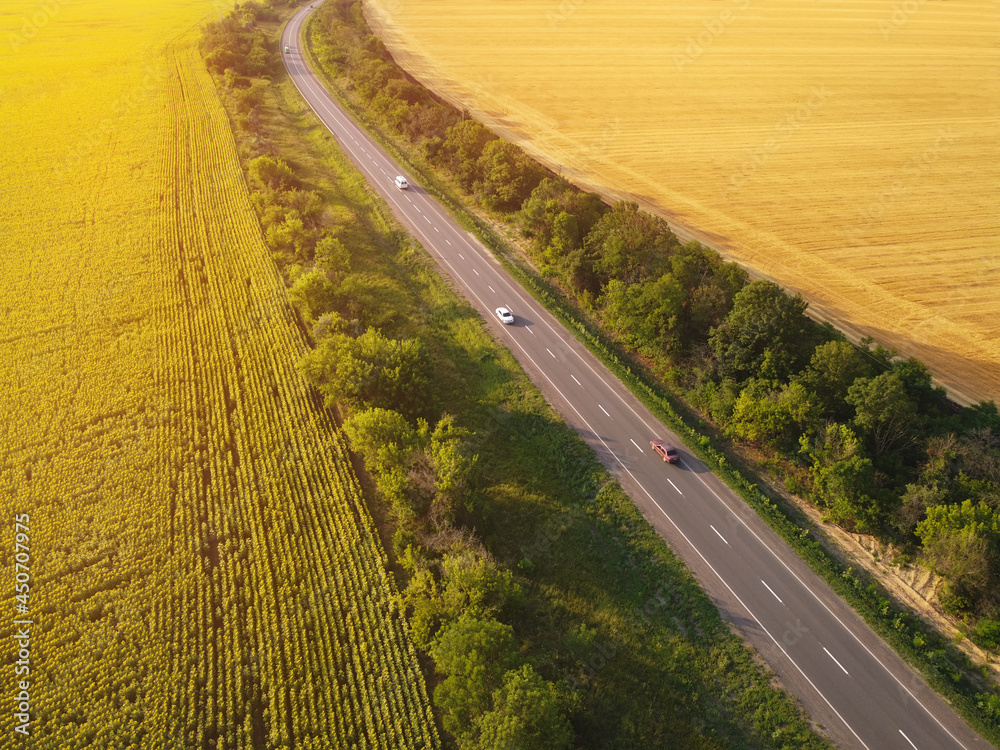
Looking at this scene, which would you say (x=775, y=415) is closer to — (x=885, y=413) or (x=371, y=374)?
(x=885, y=413)

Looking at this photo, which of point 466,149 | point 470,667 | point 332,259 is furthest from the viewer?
point 466,149

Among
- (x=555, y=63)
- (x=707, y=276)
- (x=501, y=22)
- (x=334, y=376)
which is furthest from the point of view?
(x=501, y=22)

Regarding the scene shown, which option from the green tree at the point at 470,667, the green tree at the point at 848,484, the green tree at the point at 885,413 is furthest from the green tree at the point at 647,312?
the green tree at the point at 470,667

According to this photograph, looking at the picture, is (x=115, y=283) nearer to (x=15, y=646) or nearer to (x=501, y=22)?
(x=15, y=646)

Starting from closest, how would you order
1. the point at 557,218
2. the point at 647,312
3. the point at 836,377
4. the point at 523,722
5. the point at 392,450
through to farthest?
the point at 523,722
the point at 392,450
the point at 836,377
the point at 647,312
the point at 557,218

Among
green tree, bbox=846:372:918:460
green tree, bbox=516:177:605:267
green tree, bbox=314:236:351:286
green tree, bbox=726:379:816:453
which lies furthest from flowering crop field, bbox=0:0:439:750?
green tree, bbox=846:372:918:460

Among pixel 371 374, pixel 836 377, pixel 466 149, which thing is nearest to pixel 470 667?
pixel 371 374

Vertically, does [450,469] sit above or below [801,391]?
below

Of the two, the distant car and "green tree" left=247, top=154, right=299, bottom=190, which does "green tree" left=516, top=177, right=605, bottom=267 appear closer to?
the distant car


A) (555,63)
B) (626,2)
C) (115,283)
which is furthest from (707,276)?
(626,2)
